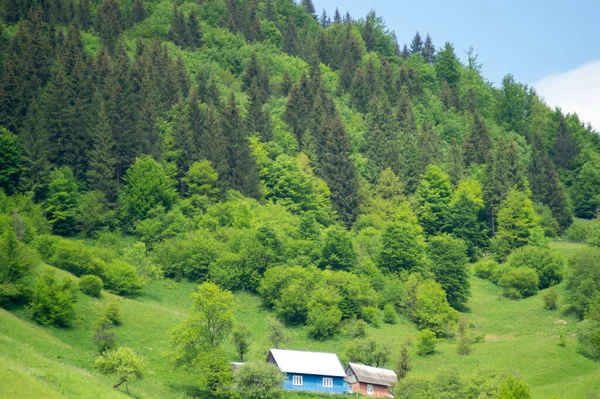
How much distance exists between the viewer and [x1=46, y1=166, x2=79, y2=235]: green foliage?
365 ft

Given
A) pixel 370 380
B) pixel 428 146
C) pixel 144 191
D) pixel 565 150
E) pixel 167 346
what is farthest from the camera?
pixel 565 150

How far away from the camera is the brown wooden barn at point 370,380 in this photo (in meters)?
84.0

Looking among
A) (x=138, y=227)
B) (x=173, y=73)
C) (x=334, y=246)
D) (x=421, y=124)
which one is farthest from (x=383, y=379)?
(x=421, y=124)

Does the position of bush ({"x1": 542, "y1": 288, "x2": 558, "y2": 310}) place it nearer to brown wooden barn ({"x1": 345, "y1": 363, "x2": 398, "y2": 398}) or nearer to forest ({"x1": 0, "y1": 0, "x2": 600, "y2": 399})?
forest ({"x1": 0, "y1": 0, "x2": 600, "y2": 399})

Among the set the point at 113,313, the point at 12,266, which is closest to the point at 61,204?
the point at 12,266

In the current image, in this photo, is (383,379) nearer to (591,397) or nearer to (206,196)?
(591,397)

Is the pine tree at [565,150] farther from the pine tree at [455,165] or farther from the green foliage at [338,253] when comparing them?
the green foliage at [338,253]

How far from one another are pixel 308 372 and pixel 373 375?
6.67 m

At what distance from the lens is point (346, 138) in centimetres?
14888

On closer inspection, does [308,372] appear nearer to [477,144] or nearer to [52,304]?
[52,304]

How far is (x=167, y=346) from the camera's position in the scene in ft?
277

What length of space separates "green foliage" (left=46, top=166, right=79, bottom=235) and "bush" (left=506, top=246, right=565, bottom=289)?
2279 inches

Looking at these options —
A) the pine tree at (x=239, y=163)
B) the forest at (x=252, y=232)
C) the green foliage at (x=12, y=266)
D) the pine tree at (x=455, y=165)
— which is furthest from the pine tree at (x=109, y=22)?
the green foliage at (x=12, y=266)

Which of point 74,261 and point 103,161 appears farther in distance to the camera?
point 103,161
